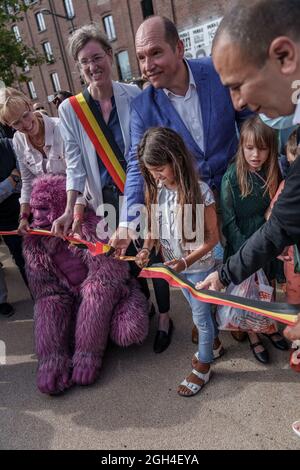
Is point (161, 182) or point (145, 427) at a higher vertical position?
point (161, 182)

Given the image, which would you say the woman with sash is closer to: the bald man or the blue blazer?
the blue blazer

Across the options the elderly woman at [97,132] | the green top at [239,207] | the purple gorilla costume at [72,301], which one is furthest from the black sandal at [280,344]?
the elderly woman at [97,132]

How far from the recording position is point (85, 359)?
234cm

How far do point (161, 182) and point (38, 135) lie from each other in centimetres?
122

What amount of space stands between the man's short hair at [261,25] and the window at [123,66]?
22.5 m

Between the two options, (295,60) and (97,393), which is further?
(97,393)

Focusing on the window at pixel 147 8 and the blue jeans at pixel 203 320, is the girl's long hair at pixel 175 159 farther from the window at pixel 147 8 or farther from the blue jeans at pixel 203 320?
the window at pixel 147 8

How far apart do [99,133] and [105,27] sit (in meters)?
22.2

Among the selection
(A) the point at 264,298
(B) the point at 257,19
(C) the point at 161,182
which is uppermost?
(B) the point at 257,19

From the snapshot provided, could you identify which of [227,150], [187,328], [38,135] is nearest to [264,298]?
[187,328]

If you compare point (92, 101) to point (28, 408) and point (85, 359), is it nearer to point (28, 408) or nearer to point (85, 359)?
point (85, 359)

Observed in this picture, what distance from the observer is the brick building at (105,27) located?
16109 mm

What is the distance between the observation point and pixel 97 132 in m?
2.47
